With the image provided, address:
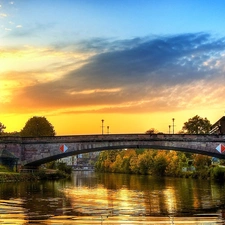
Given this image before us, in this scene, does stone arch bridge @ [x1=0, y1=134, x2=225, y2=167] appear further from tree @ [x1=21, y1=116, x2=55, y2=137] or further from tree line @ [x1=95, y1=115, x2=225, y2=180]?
tree @ [x1=21, y1=116, x2=55, y2=137]

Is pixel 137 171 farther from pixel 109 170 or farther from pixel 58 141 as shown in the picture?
pixel 58 141

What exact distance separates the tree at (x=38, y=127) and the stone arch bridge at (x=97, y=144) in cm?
4406

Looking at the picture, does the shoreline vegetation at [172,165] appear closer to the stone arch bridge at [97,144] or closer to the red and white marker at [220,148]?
the red and white marker at [220,148]

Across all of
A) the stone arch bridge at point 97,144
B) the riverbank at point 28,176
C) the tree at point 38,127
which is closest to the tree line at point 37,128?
the tree at point 38,127

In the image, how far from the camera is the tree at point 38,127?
123 metres

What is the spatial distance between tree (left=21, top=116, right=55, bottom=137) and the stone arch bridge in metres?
44.1

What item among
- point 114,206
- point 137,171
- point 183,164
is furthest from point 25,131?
point 114,206

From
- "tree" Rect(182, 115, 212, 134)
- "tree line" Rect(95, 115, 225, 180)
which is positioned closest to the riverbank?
"tree line" Rect(95, 115, 225, 180)

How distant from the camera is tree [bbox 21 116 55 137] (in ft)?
404

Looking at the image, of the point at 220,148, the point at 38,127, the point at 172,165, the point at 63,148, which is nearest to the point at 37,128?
the point at 38,127

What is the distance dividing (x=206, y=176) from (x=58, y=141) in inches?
1274

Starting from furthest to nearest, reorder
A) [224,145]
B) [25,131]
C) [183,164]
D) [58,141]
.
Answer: [25,131]
[183,164]
[58,141]
[224,145]

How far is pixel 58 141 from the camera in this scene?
7612 cm

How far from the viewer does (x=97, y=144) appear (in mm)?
74875
